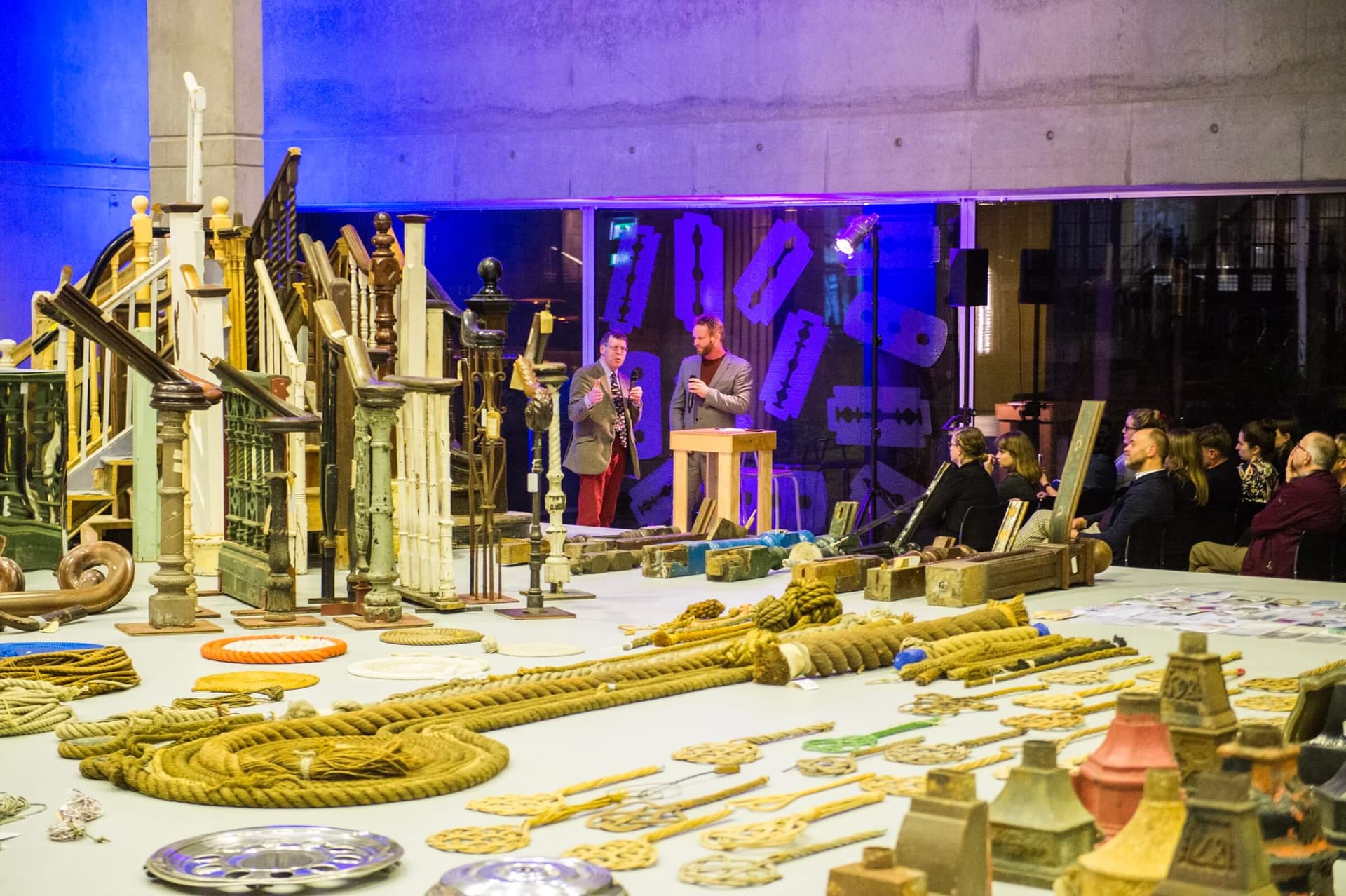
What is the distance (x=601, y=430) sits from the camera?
39.9 ft

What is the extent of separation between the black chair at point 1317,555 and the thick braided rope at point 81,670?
566 cm

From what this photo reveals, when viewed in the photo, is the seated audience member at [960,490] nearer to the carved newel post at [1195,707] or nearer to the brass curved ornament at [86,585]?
the brass curved ornament at [86,585]

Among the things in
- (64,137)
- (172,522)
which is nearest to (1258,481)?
(172,522)

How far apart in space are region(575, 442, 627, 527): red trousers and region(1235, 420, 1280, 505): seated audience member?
4188 mm

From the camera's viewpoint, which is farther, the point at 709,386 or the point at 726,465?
the point at 709,386

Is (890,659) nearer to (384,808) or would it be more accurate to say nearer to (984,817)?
(384,808)

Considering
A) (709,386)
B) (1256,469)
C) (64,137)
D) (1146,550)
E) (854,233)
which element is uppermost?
(64,137)

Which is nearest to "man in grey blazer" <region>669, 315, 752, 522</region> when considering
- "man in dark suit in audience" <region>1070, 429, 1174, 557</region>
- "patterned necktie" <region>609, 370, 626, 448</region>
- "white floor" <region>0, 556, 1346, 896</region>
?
"patterned necktie" <region>609, 370, 626, 448</region>

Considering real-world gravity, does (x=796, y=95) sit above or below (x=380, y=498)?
above

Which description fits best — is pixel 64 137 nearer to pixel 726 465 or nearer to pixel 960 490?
pixel 726 465

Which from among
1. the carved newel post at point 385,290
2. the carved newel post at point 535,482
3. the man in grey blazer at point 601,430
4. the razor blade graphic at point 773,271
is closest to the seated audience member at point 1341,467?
the razor blade graphic at point 773,271

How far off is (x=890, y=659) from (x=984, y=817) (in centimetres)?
318

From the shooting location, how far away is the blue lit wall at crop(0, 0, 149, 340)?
15.6 metres

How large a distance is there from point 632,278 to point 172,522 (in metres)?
6.71
